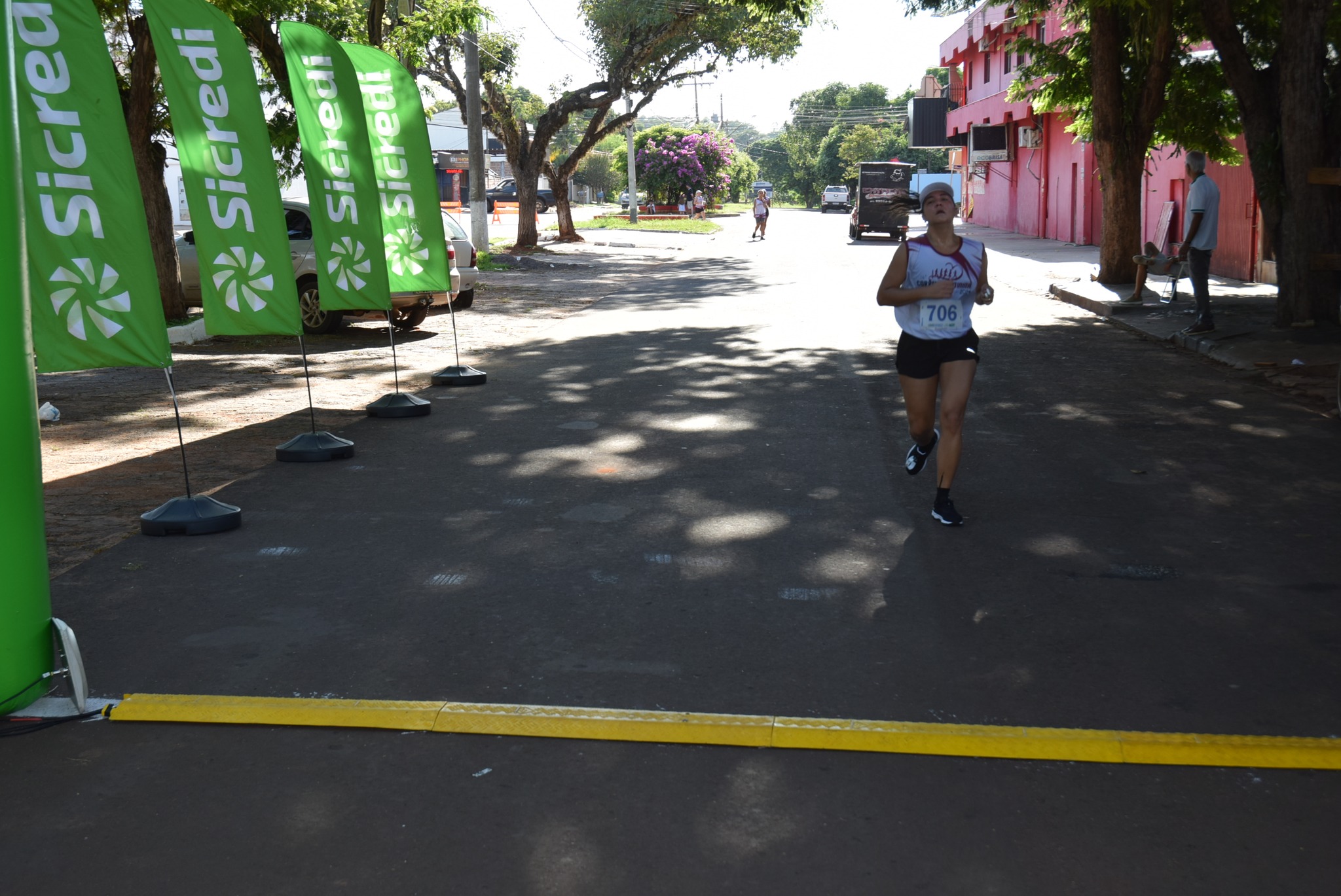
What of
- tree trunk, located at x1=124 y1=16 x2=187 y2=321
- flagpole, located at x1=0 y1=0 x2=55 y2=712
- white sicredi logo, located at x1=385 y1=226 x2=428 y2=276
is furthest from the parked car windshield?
flagpole, located at x1=0 y1=0 x2=55 y2=712

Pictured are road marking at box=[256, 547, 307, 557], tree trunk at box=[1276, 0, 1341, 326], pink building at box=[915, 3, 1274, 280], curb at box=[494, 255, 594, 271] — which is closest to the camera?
road marking at box=[256, 547, 307, 557]

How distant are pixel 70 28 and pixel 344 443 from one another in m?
3.78

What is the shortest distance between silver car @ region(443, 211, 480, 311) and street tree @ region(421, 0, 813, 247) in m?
16.9

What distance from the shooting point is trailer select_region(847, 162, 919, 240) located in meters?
40.4

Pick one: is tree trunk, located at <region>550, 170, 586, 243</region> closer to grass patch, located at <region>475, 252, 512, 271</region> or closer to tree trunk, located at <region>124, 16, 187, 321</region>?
grass patch, located at <region>475, 252, 512, 271</region>

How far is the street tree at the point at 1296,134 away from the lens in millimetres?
13359

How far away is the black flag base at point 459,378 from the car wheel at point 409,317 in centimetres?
438

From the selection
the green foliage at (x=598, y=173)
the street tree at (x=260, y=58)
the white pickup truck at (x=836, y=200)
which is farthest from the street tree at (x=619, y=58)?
the green foliage at (x=598, y=173)

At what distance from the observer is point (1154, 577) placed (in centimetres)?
571

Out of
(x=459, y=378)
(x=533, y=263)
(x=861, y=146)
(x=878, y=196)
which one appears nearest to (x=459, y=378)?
(x=459, y=378)

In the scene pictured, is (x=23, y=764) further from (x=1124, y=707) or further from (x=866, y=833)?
(x=1124, y=707)

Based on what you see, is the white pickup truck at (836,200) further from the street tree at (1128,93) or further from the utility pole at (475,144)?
the street tree at (1128,93)

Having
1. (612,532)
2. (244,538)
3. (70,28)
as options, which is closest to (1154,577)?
(612,532)

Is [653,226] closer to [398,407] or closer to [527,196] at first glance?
[527,196]
